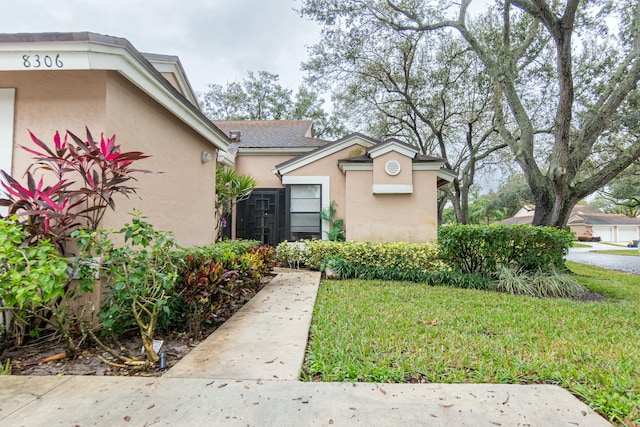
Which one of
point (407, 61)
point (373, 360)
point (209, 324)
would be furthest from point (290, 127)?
point (373, 360)

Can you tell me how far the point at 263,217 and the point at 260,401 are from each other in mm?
9725

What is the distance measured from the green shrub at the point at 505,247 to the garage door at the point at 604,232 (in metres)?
51.0

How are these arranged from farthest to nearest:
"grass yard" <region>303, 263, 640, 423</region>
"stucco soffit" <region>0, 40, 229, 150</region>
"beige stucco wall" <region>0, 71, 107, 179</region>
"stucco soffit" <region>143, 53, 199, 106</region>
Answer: "stucco soffit" <region>143, 53, 199, 106</region> < "beige stucco wall" <region>0, 71, 107, 179</region> < "stucco soffit" <region>0, 40, 229, 150</region> < "grass yard" <region>303, 263, 640, 423</region>

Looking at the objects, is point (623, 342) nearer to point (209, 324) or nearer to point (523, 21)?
point (209, 324)

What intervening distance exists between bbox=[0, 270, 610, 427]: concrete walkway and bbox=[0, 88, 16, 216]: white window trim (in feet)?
9.07

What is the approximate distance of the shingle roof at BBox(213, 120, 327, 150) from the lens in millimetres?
12805

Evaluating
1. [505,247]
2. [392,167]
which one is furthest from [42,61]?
[505,247]

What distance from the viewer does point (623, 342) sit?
3797mm

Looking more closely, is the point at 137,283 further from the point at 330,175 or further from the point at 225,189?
the point at 330,175

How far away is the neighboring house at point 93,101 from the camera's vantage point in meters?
Answer: 3.42

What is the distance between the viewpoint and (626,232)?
4291 centimetres

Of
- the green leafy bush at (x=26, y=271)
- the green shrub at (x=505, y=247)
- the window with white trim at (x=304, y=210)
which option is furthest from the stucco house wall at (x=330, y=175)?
the green leafy bush at (x=26, y=271)

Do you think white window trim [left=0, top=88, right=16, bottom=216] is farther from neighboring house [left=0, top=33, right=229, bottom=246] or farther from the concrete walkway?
the concrete walkway

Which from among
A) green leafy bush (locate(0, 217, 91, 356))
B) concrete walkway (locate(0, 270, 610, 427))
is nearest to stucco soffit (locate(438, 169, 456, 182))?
concrete walkway (locate(0, 270, 610, 427))
